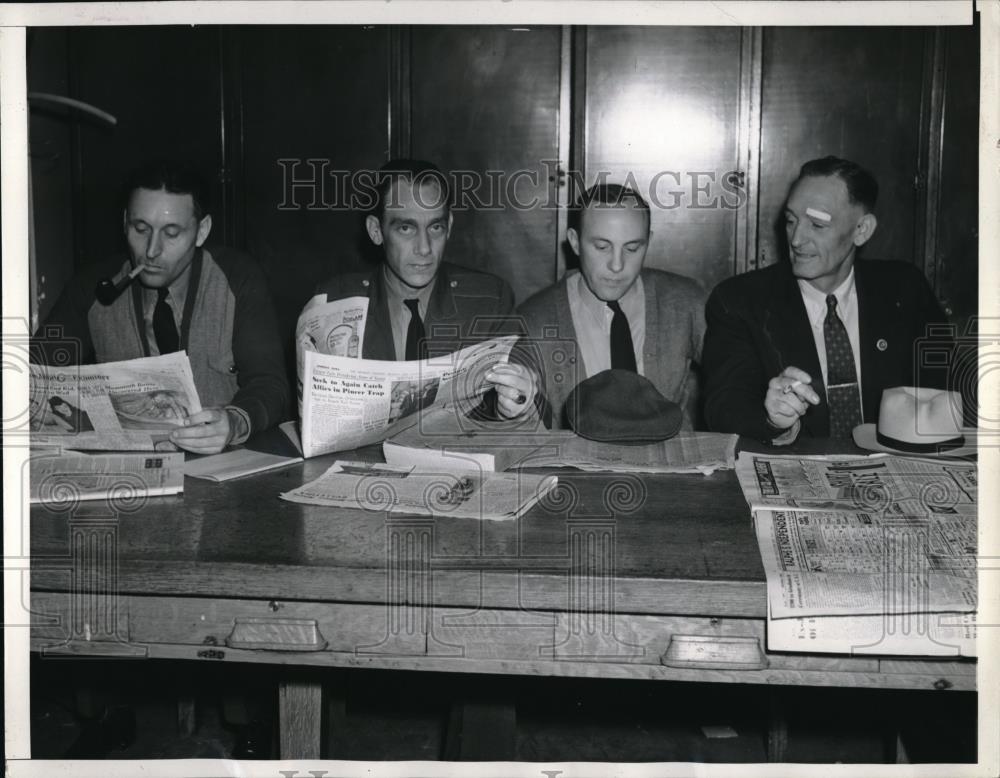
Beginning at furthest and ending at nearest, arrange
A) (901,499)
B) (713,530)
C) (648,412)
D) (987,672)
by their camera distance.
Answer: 1. (648,412)
2. (901,499)
3. (713,530)
4. (987,672)

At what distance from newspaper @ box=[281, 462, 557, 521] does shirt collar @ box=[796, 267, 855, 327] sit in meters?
1.23

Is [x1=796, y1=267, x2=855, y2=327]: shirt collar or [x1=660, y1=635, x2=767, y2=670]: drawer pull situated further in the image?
[x1=796, y1=267, x2=855, y2=327]: shirt collar

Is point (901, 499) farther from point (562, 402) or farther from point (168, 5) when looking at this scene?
point (168, 5)

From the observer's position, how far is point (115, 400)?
1692 millimetres

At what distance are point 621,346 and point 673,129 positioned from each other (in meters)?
1.30

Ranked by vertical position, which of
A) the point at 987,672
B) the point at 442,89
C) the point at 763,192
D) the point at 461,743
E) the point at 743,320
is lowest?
the point at 461,743

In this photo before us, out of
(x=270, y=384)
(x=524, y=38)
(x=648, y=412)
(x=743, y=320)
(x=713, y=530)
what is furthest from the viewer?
(x=524, y=38)

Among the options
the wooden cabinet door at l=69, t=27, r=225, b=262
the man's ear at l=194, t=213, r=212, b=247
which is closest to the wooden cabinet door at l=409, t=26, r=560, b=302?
the wooden cabinet door at l=69, t=27, r=225, b=262

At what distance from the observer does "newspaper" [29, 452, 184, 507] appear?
4.29 feet

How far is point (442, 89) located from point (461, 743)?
255 centimetres

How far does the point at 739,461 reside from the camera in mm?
1517

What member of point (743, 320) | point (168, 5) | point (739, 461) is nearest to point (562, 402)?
point (743, 320)

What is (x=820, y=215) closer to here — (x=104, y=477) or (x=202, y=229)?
(x=202, y=229)

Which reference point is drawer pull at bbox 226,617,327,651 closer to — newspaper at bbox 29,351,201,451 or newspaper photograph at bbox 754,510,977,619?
newspaper photograph at bbox 754,510,977,619
